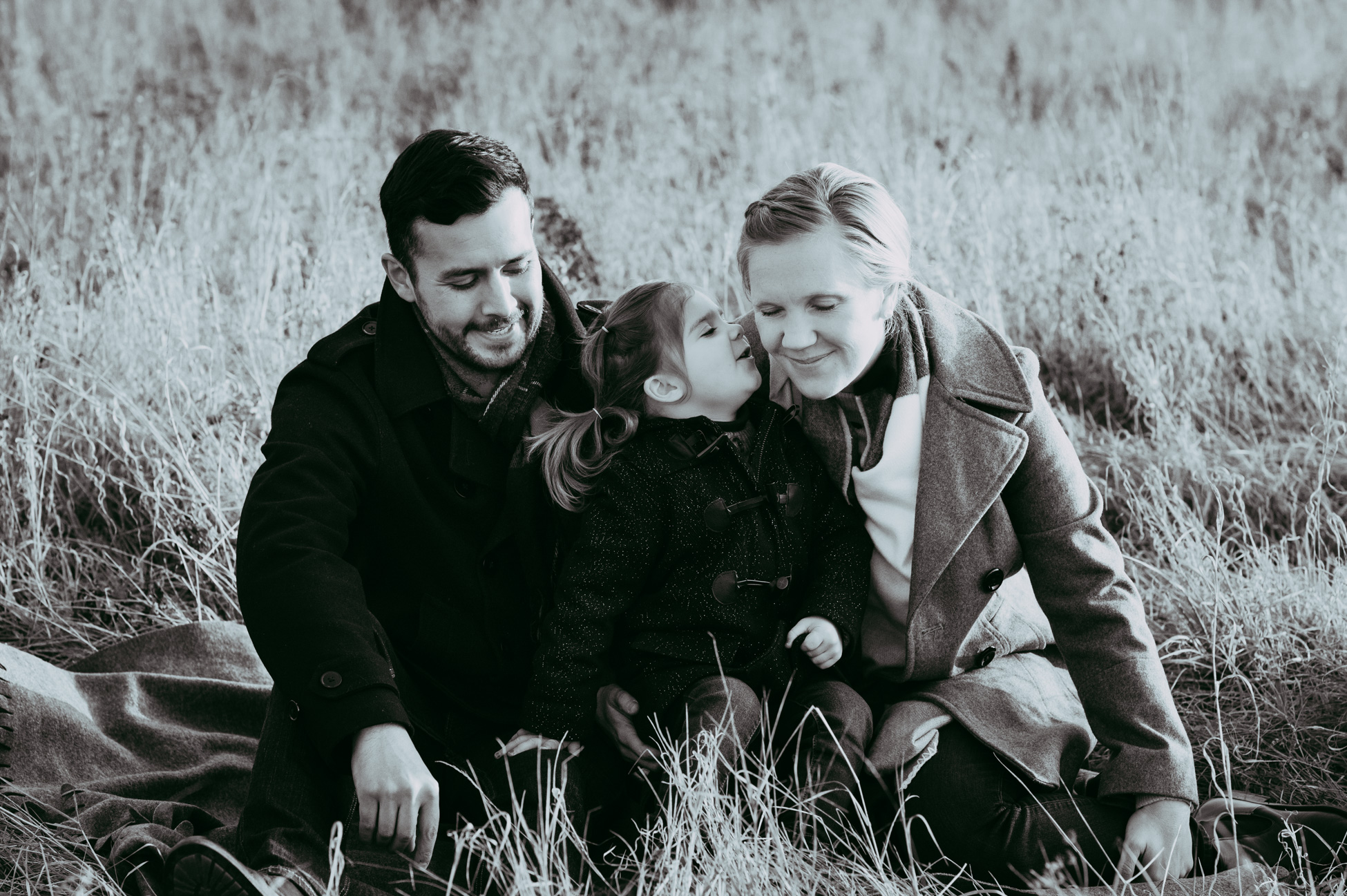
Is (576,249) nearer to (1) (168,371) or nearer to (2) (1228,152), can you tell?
(1) (168,371)

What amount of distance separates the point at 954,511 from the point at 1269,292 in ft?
10.3

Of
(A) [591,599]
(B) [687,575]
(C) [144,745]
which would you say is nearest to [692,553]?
(B) [687,575]

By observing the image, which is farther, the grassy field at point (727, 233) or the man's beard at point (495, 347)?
the grassy field at point (727, 233)

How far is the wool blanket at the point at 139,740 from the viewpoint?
2627 millimetres

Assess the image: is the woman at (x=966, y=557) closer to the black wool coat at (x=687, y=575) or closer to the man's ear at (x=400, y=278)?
the black wool coat at (x=687, y=575)

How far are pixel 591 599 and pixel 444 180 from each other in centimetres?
98

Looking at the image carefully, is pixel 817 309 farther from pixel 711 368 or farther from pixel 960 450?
pixel 960 450

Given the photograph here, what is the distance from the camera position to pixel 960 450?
246 cm

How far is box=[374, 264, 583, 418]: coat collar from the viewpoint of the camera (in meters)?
2.70

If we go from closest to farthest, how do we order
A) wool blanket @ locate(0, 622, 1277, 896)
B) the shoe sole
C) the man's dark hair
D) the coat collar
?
the shoe sole < wool blanket @ locate(0, 622, 1277, 896) < the man's dark hair < the coat collar

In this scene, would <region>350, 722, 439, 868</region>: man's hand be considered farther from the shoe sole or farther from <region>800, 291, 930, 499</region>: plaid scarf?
<region>800, 291, 930, 499</region>: plaid scarf

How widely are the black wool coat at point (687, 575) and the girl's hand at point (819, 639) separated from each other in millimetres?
28

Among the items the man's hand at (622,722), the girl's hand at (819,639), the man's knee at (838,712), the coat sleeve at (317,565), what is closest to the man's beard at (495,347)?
the coat sleeve at (317,565)

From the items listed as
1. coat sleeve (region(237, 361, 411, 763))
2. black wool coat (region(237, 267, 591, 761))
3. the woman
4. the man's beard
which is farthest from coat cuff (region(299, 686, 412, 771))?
the man's beard
